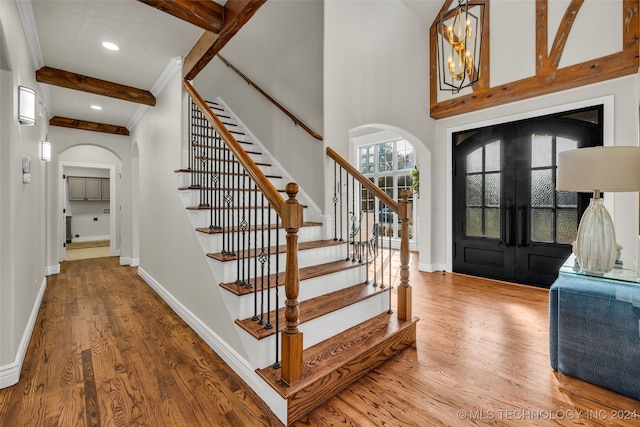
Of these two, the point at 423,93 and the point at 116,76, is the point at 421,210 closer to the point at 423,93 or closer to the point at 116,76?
the point at 423,93

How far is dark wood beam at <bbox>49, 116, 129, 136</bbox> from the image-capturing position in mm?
4959

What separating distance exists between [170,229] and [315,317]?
2176mm

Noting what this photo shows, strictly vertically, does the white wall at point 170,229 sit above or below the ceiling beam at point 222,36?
below

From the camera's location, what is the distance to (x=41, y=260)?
11.7ft

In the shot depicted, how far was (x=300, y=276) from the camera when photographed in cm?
235

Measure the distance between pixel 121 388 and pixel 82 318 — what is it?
5.34ft

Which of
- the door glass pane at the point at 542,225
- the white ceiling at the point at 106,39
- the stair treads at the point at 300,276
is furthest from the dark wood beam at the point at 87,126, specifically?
the door glass pane at the point at 542,225

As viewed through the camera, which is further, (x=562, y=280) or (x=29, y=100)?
(x=29, y=100)

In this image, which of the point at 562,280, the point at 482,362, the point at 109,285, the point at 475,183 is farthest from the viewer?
the point at 475,183

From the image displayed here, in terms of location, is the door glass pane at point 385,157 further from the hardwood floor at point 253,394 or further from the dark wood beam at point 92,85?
the dark wood beam at point 92,85

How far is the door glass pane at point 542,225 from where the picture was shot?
3.88 metres

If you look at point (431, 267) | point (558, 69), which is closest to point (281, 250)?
point (431, 267)

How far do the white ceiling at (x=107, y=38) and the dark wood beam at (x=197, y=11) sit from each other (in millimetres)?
428

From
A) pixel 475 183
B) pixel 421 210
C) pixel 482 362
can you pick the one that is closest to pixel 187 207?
pixel 482 362
